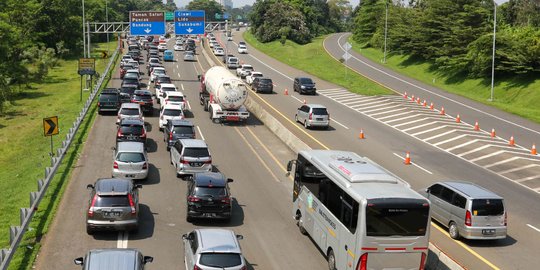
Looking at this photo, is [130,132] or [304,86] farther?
[304,86]

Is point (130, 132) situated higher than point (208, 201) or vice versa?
point (130, 132)

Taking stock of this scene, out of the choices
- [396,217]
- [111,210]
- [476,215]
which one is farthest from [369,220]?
[111,210]

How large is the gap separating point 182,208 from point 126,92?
89.7 ft

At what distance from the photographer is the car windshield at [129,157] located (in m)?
26.5

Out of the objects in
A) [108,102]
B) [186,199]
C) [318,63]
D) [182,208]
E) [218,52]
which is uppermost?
[218,52]

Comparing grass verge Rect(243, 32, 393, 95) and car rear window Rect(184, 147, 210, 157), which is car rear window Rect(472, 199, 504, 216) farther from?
grass verge Rect(243, 32, 393, 95)

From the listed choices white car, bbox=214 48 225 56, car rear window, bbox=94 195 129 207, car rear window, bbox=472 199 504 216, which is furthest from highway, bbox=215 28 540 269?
white car, bbox=214 48 225 56

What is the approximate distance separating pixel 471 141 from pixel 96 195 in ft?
89.0

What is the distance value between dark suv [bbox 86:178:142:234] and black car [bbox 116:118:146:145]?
497 inches

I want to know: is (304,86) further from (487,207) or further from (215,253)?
(215,253)

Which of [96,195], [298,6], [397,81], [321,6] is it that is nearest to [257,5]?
[298,6]

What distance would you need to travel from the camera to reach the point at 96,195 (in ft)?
64.2

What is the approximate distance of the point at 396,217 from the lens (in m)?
15.5

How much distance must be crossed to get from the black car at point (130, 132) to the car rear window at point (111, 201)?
42.7 ft
